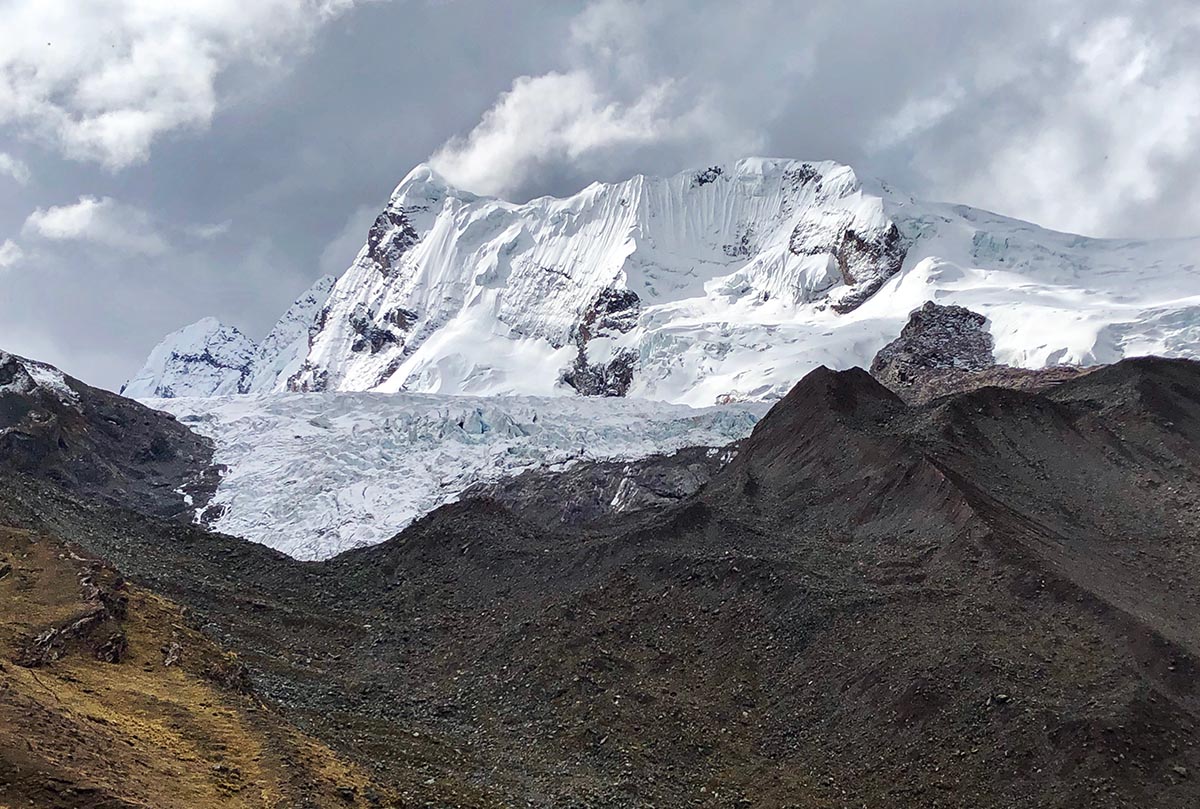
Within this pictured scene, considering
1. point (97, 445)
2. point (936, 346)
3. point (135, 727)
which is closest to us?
point (135, 727)

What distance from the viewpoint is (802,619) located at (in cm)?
4081

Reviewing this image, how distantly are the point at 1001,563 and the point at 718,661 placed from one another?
464 inches

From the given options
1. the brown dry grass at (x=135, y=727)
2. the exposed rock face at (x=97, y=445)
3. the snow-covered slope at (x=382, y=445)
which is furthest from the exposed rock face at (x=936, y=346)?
the brown dry grass at (x=135, y=727)

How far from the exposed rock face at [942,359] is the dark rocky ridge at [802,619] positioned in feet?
144

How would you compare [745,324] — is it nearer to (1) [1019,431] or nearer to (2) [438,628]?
(1) [1019,431]

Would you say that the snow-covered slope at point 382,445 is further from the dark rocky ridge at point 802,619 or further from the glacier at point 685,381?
the dark rocky ridge at point 802,619

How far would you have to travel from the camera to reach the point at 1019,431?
187ft

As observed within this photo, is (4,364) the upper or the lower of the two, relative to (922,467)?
upper

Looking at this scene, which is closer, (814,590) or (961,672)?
(961,672)

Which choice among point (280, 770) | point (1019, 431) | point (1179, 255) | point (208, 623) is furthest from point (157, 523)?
point (1179, 255)

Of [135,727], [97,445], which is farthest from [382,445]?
[135,727]

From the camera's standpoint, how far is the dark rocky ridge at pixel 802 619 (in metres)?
31.4

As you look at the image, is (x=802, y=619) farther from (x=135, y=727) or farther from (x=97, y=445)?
(x=97, y=445)

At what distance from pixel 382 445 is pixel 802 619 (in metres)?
70.0
